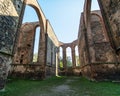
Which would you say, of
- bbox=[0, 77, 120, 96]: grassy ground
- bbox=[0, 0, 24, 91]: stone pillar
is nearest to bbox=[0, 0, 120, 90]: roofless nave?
bbox=[0, 0, 24, 91]: stone pillar

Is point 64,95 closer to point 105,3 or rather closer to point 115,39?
point 115,39

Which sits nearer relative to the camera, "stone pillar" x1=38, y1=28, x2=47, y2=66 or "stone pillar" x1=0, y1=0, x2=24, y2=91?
"stone pillar" x1=0, y1=0, x2=24, y2=91

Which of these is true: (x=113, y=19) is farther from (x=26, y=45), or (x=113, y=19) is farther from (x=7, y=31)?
(x=26, y=45)

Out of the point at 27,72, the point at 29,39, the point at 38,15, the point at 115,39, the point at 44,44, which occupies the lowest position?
the point at 27,72

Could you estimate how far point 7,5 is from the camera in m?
5.00

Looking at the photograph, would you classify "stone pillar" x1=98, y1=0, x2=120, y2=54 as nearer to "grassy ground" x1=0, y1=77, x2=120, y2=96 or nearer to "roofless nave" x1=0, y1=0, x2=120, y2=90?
"roofless nave" x1=0, y1=0, x2=120, y2=90

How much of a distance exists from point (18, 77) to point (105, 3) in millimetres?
8802

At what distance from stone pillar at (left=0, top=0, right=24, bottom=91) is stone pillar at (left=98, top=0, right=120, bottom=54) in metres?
4.68

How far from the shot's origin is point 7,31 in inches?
194

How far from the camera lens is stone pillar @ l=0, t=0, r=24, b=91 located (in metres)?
4.53

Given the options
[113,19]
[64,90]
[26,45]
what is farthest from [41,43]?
[113,19]

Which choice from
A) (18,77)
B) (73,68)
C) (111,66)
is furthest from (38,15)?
(73,68)

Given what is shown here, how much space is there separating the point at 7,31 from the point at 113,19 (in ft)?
16.0

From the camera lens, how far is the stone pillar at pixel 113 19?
3600 millimetres
